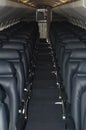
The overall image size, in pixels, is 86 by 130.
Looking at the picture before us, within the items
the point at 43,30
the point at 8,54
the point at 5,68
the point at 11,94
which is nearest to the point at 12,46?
the point at 8,54

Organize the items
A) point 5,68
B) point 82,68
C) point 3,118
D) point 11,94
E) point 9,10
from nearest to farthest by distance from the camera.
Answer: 1. point 3,118
2. point 11,94
3. point 5,68
4. point 82,68
5. point 9,10

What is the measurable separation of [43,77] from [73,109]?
542 centimetres

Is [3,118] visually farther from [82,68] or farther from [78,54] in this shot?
[78,54]

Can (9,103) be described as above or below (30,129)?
above

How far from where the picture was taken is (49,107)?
6598mm

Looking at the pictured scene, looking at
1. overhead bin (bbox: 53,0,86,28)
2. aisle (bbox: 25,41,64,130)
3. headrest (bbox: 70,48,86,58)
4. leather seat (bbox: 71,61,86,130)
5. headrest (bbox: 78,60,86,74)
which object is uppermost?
overhead bin (bbox: 53,0,86,28)

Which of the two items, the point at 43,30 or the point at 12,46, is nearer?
the point at 12,46

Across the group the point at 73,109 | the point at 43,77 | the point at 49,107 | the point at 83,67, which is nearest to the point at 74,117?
the point at 73,109

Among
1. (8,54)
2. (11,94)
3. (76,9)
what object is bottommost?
(11,94)

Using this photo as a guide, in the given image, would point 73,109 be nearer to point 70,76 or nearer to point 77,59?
point 70,76

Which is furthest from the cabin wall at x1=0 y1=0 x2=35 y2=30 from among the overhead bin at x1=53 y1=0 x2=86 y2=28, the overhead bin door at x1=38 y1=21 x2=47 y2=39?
the overhead bin door at x1=38 y1=21 x2=47 y2=39

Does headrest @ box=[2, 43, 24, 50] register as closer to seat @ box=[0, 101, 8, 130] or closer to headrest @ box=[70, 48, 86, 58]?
headrest @ box=[70, 48, 86, 58]

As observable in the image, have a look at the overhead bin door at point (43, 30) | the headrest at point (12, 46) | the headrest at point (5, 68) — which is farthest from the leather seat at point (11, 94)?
the overhead bin door at point (43, 30)

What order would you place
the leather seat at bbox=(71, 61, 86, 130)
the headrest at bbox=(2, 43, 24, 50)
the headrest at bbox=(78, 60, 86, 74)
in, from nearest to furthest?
the leather seat at bbox=(71, 61, 86, 130), the headrest at bbox=(78, 60, 86, 74), the headrest at bbox=(2, 43, 24, 50)
